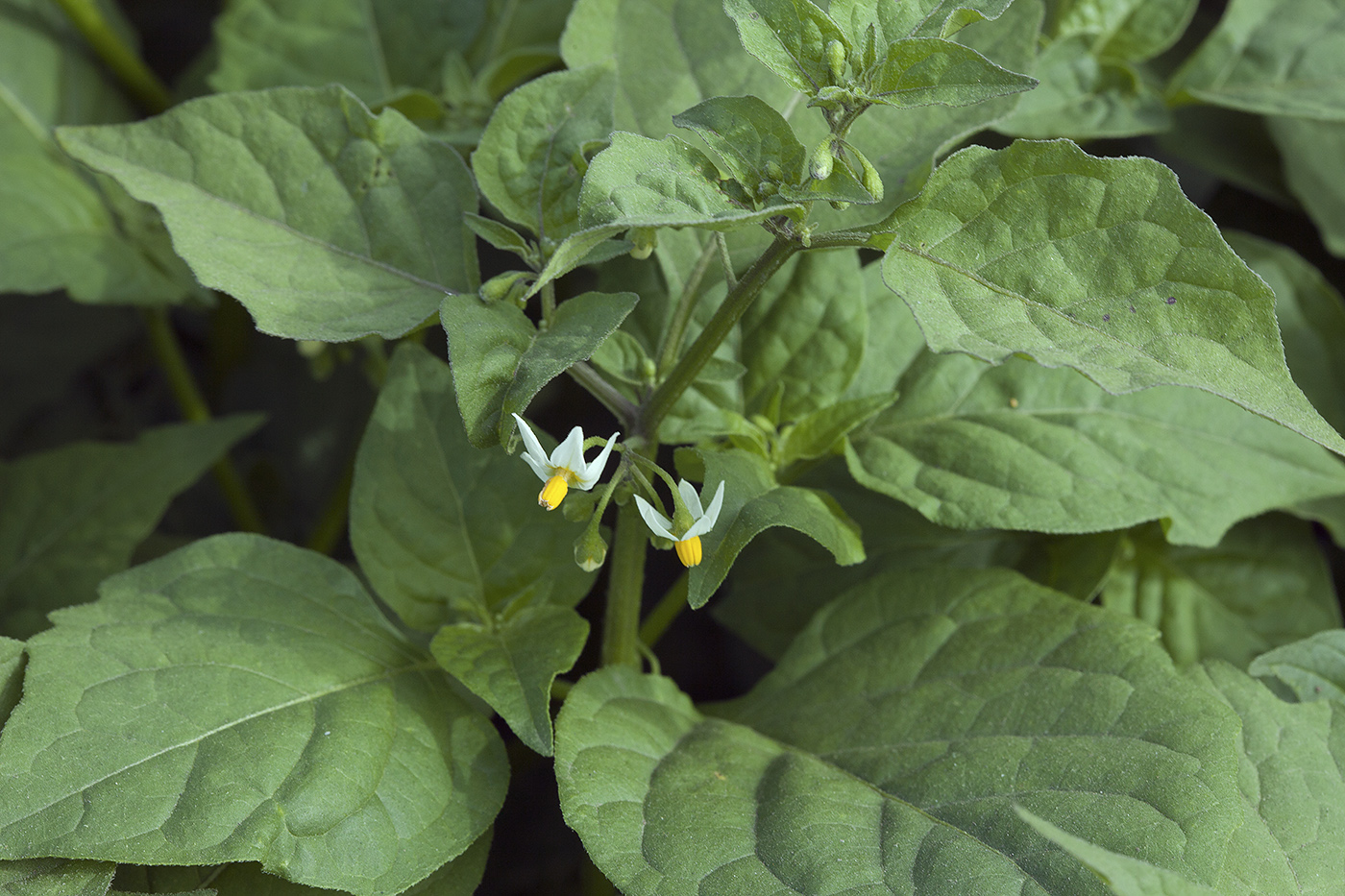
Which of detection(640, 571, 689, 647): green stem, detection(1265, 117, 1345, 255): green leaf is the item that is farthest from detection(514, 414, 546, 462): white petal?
detection(1265, 117, 1345, 255): green leaf

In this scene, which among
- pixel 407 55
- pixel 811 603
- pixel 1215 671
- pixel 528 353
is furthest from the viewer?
pixel 407 55

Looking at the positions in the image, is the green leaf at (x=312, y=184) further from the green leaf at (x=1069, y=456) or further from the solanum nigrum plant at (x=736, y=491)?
the green leaf at (x=1069, y=456)

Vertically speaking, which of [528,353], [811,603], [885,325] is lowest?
[811,603]

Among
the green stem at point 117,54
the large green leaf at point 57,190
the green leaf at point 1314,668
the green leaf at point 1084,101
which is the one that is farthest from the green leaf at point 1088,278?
the green stem at point 117,54

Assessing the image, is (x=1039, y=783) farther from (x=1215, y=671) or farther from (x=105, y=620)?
(x=105, y=620)

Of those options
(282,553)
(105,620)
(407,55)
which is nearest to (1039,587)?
(282,553)

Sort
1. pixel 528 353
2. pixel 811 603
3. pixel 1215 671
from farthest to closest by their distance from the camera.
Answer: pixel 811 603 < pixel 1215 671 < pixel 528 353

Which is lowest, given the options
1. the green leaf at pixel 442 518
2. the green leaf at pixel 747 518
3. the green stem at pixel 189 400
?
the green stem at pixel 189 400

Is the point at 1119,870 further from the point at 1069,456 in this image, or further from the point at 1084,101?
the point at 1084,101
